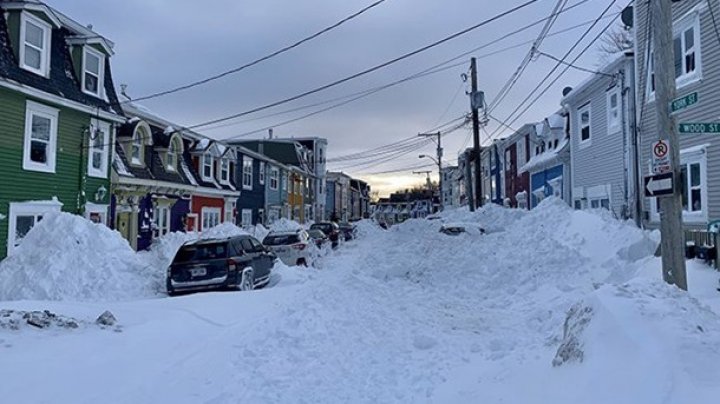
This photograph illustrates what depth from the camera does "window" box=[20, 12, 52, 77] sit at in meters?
16.3

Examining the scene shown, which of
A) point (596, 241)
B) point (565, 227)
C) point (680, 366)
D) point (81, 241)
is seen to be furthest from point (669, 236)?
point (81, 241)

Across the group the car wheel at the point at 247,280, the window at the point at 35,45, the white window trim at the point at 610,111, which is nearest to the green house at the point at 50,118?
the window at the point at 35,45

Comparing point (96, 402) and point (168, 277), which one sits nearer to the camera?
point (96, 402)

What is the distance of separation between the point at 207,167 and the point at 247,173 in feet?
24.3

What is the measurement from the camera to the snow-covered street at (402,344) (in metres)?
4.69

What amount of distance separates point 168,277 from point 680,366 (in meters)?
12.5

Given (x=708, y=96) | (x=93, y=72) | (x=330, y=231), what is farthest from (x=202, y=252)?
(x=330, y=231)

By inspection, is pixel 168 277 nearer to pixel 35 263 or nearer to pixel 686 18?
pixel 35 263

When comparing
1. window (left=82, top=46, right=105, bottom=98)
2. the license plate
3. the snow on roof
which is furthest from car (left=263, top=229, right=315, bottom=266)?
window (left=82, top=46, right=105, bottom=98)

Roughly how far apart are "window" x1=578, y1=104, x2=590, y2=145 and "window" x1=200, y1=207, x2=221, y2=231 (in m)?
20.8

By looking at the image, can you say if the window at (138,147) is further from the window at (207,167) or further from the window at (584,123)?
the window at (584,123)

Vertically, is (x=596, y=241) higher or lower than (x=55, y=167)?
lower

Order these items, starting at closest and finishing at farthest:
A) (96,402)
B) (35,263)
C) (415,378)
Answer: (96,402) → (415,378) → (35,263)

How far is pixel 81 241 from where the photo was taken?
47.8 ft
